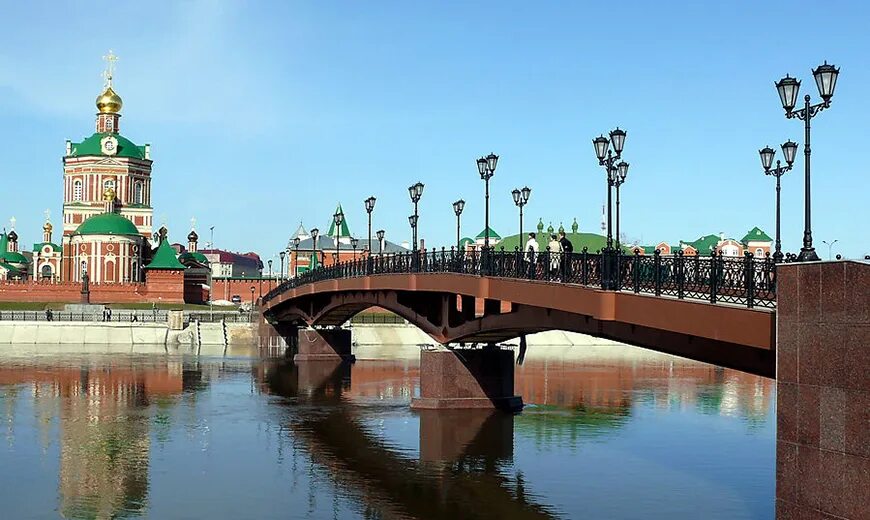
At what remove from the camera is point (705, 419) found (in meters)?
40.1

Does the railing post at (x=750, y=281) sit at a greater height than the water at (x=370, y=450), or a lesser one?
greater

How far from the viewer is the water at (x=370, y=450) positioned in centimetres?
2516

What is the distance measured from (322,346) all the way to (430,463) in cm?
3922

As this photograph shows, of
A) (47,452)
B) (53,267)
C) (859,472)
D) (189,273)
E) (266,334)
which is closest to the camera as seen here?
(859,472)

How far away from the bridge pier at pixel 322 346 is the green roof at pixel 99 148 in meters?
61.6

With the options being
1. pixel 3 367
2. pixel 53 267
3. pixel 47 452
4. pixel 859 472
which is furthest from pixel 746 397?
pixel 53 267

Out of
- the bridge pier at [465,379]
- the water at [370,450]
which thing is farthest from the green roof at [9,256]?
the bridge pier at [465,379]

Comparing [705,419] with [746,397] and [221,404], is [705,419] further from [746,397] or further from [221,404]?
[221,404]

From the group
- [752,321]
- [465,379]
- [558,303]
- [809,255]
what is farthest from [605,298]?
[465,379]

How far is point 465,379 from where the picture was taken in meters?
39.9

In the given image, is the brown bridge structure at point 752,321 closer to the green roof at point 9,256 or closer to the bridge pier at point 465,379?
the bridge pier at point 465,379

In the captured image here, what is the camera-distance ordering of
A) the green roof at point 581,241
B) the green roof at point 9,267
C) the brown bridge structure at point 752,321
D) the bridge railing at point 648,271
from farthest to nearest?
the green roof at point 9,267 → the green roof at point 581,241 → the bridge railing at point 648,271 → the brown bridge structure at point 752,321

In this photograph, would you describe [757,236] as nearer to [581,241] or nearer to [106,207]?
[581,241]

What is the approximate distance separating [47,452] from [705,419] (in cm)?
2271
